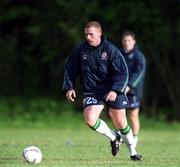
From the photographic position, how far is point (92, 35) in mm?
11945

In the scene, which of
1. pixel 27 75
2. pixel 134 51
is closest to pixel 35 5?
pixel 27 75

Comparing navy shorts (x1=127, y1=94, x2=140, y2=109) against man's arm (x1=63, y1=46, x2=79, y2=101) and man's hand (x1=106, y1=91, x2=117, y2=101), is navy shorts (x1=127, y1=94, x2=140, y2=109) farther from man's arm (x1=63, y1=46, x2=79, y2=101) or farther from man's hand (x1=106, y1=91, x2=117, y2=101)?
man's hand (x1=106, y1=91, x2=117, y2=101)

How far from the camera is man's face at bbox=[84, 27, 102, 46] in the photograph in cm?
1192

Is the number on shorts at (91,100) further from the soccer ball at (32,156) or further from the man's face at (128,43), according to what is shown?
the man's face at (128,43)

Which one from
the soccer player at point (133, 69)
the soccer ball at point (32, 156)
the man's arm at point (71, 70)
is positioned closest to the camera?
the soccer ball at point (32, 156)

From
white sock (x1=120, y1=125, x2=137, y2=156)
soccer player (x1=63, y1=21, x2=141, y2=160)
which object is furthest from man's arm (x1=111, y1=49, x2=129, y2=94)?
white sock (x1=120, y1=125, x2=137, y2=156)

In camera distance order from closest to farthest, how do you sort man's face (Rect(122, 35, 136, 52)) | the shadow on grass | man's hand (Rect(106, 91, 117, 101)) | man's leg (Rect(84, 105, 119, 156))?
the shadow on grass
man's hand (Rect(106, 91, 117, 101))
man's leg (Rect(84, 105, 119, 156))
man's face (Rect(122, 35, 136, 52))

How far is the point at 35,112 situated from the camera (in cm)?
2881

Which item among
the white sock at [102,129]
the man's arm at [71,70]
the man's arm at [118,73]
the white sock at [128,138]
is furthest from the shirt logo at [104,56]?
the white sock at [128,138]

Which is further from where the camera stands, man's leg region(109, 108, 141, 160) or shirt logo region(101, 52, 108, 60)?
man's leg region(109, 108, 141, 160)

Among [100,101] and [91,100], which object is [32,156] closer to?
[91,100]

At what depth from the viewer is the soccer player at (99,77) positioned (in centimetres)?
1201

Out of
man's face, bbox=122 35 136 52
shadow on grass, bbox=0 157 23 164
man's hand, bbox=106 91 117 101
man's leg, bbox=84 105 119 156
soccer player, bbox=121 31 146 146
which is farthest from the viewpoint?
soccer player, bbox=121 31 146 146

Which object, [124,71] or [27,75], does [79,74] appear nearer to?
[124,71]
